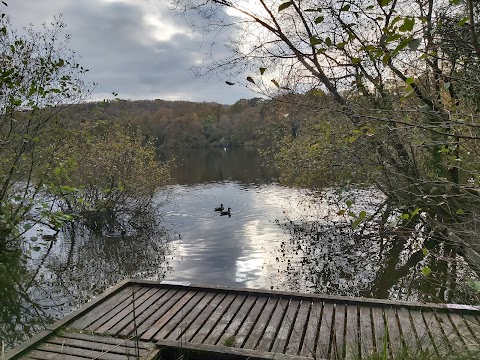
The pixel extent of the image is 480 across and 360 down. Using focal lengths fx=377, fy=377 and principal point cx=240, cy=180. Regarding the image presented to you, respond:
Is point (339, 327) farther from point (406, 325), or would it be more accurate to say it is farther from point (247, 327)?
point (247, 327)

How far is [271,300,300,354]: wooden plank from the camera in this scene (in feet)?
16.2

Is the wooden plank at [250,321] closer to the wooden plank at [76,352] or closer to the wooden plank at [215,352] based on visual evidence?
the wooden plank at [215,352]

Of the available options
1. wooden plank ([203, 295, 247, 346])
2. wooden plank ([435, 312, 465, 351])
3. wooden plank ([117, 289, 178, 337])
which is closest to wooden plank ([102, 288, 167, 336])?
wooden plank ([117, 289, 178, 337])

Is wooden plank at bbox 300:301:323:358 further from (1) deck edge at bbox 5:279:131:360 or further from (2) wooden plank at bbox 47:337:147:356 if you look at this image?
(1) deck edge at bbox 5:279:131:360

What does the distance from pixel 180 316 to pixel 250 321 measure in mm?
1150

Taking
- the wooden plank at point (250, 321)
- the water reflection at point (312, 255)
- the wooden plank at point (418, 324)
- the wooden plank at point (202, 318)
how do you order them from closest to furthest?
the wooden plank at point (418, 324) < the wooden plank at point (250, 321) < the wooden plank at point (202, 318) < the water reflection at point (312, 255)

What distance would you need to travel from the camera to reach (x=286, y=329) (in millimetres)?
5391

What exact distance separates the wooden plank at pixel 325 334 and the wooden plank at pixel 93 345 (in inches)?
89.8

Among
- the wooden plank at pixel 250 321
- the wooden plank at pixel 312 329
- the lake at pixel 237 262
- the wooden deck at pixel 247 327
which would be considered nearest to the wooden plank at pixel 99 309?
the wooden deck at pixel 247 327

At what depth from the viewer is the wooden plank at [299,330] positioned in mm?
4895

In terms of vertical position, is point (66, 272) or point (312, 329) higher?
point (312, 329)

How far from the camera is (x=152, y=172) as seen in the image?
17953mm

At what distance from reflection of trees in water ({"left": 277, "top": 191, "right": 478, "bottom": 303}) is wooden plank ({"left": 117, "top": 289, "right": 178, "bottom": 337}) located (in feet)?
14.1

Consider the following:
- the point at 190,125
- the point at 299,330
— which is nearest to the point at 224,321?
the point at 299,330
